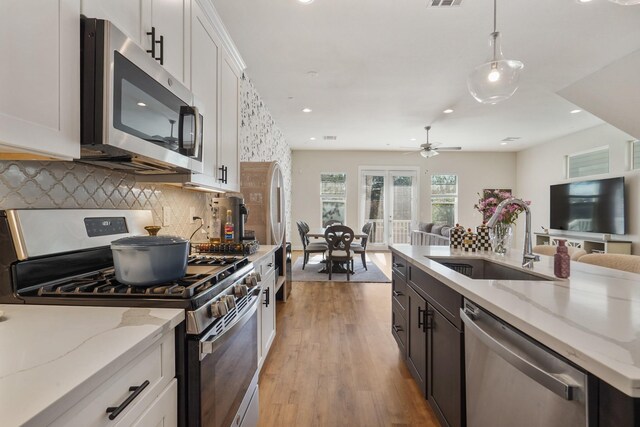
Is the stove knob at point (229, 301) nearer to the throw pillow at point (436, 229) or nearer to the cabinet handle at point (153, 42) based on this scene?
the cabinet handle at point (153, 42)

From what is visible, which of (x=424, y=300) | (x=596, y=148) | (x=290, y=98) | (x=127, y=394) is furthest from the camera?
(x=596, y=148)

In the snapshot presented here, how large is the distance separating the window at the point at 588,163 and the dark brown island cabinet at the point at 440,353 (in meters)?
6.21

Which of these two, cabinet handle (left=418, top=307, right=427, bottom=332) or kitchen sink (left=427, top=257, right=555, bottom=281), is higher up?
kitchen sink (left=427, top=257, right=555, bottom=281)

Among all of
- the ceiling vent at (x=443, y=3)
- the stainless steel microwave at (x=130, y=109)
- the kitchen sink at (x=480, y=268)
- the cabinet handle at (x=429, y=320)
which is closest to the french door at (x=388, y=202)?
the ceiling vent at (x=443, y=3)

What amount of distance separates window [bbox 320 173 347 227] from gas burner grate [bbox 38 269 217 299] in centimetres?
760

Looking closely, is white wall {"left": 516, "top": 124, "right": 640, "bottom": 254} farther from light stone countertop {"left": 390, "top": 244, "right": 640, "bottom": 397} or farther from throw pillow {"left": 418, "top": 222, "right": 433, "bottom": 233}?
light stone countertop {"left": 390, "top": 244, "right": 640, "bottom": 397}

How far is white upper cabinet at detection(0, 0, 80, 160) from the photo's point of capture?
72 cm

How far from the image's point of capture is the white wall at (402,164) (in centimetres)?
863

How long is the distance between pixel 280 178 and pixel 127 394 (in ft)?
10.3

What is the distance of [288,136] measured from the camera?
274 inches

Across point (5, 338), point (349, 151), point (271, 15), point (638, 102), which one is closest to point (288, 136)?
point (349, 151)

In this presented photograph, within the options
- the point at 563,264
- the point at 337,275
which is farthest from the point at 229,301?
the point at 337,275

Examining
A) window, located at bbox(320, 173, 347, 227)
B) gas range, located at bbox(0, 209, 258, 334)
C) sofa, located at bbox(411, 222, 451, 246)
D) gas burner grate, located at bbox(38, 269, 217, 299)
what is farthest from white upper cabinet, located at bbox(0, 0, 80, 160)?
window, located at bbox(320, 173, 347, 227)

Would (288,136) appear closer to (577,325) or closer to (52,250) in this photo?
(52,250)
